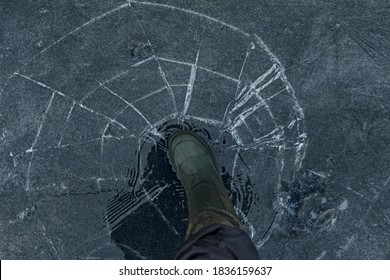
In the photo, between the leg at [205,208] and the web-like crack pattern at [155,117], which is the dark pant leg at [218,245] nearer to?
the leg at [205,208]

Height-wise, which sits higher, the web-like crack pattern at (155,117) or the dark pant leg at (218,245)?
the web-like crack pattern at (155,117)

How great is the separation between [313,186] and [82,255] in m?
1.46

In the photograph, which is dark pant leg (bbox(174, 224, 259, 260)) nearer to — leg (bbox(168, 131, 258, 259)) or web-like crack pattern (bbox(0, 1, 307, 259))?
leg (bbox(168, 131, 258, 259))

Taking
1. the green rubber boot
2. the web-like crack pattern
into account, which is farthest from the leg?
the web-like crack pattern

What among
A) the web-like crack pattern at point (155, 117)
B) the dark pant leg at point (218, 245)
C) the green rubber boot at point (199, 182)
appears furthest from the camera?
the web-like crack pattern at point (155, 117)

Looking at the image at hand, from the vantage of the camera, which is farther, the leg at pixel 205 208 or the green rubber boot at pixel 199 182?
the green rubber boot at pixel 199 182

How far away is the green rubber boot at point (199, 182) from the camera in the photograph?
8.79 ft

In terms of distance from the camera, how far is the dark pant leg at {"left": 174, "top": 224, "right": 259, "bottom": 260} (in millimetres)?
2424

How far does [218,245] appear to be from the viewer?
245 centimetres

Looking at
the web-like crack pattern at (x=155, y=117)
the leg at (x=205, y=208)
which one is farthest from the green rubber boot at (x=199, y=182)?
the web-like crack pattern at (x=155, y=117)

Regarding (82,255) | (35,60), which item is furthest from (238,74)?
(82,255)

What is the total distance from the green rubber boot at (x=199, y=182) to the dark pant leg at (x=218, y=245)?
3.3 inches

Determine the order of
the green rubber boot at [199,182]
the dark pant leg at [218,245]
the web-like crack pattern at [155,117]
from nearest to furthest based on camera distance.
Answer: the dark pant leg at [218,245], the green rubber boot at [199,182], the web-like crack pattern at [155,117]

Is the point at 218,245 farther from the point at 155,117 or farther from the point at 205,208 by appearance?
the point at 155,117
